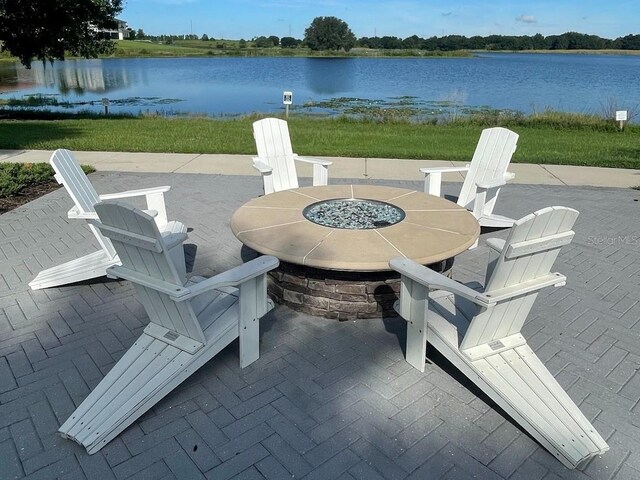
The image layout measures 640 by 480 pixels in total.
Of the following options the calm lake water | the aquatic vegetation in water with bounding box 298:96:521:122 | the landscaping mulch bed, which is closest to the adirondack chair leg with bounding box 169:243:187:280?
the landscaping mulch bed

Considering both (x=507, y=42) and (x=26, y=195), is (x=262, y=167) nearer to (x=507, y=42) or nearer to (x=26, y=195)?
(x=26, y=195)

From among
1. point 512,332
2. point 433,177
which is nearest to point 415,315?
point 512,332

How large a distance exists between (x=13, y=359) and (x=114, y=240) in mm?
1192

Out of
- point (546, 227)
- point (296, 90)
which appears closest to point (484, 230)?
point (546, 227)

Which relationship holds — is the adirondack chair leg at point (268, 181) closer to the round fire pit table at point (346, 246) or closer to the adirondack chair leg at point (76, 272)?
the round fire pit table at point (346, 246)

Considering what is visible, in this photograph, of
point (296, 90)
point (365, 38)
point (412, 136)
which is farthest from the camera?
point (365, 38)

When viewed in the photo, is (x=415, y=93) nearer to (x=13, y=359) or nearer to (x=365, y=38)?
(x=13, y=359)

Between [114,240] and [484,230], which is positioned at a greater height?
[114,240]

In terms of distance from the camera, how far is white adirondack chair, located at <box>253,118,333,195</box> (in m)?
5.50

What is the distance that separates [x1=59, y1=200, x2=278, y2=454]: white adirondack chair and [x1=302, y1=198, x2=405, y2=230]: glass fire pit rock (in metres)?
1.26

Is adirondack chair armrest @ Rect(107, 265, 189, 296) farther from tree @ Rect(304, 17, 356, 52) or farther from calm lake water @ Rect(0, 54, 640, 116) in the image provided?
tree @ Rect(304, 17, 356, 52)

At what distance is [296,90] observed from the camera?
87.1ft

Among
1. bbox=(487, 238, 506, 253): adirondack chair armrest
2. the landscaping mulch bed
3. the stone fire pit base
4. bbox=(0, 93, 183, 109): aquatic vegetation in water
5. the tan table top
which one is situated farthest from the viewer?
bbox=(0, 93, 183, 109): aquatic vegetation in water

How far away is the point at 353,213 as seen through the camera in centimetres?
410
